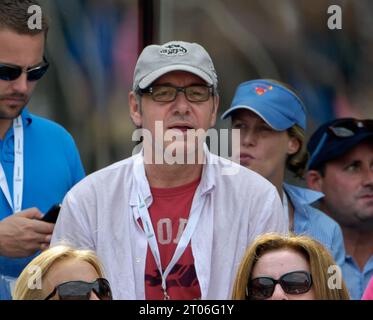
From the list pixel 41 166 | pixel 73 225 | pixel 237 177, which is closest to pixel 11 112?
pixel 41 166

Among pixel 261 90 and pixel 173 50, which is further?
pixel 261 90

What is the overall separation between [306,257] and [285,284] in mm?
152

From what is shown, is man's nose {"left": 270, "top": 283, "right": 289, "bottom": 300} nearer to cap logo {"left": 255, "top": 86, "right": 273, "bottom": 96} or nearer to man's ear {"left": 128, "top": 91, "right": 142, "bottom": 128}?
man's ear {"left": 128, "top": 91, "right": 142, "bottom": 128}

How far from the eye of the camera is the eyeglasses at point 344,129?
4988 millimetres

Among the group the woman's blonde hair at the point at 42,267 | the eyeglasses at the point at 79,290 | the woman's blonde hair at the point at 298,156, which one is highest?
the woman's blonde hair at the point at 298,156

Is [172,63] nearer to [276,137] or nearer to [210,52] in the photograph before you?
[276,137]

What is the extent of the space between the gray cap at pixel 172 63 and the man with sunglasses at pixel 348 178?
820 millimetres

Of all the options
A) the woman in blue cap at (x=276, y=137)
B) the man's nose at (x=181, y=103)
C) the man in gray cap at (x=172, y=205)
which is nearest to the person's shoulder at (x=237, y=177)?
the man in gray cap at (x=172, y=205)

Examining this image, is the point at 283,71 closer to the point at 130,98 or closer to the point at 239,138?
the point at 239,138

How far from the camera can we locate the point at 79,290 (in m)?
3.79

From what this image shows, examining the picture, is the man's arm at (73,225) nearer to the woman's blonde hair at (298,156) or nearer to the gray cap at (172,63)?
the gray cap at (172,63)

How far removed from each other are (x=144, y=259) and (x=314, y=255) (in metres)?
0.68

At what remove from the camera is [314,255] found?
3916 millimetres
